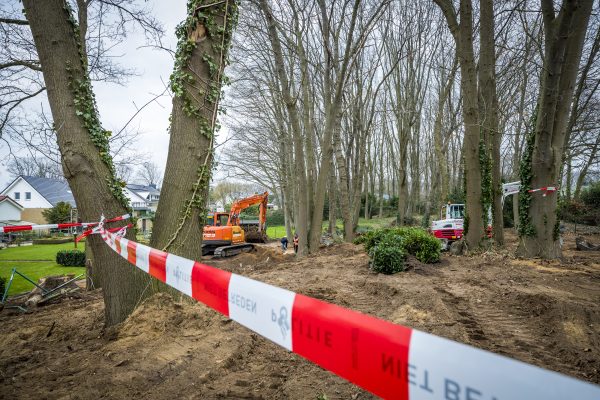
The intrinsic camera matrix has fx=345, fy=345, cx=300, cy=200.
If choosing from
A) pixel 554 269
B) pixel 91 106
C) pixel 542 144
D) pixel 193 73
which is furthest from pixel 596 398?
pixel 542 144

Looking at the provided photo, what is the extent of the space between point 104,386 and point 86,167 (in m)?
2.40

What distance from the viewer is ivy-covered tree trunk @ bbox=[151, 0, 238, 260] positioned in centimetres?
419

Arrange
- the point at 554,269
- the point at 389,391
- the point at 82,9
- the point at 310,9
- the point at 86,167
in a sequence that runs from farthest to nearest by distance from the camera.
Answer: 1. the point at 310,9
2. the point at 82,9
3. the point at 554,269
4. the point at 86,167
5. the point at 389,391

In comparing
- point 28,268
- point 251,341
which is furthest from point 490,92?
point 28,268

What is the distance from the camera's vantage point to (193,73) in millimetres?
4234

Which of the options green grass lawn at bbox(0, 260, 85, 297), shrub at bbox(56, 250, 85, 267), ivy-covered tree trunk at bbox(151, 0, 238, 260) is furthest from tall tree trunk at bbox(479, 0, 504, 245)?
shrub at bbox(56, 250, 85, 267)

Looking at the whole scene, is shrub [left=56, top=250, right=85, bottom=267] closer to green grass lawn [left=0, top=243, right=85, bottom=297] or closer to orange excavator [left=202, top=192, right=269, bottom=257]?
green grass lawn [left=0, top=243, right=85, bottom=297]

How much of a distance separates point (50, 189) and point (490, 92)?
51996 mm

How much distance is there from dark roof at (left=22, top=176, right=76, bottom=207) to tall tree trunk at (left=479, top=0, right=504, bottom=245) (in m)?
47.8

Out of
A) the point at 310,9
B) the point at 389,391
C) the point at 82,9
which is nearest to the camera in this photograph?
the point at 389,391

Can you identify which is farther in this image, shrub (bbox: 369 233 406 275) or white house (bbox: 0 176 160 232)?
white house (bbox: 0 176 160 232)

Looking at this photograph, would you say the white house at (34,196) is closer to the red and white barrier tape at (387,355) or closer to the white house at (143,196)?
the white house at (143,196)

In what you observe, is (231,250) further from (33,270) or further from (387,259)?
(387,259)

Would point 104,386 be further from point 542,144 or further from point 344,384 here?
point 542,144
